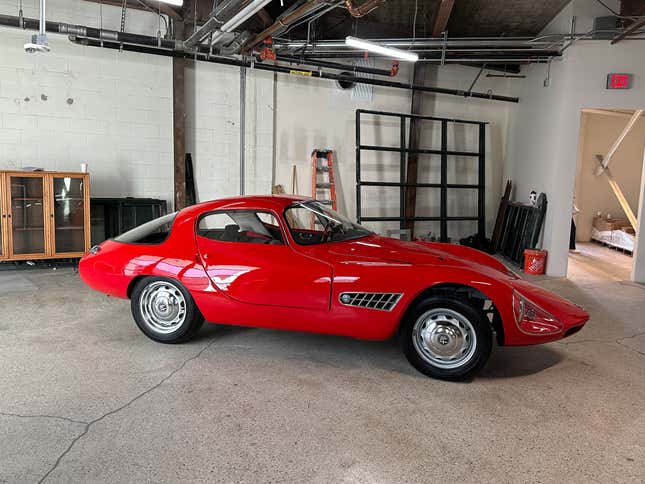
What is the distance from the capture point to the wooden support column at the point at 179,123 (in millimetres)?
7469

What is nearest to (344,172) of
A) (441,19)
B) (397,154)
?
(397,154)

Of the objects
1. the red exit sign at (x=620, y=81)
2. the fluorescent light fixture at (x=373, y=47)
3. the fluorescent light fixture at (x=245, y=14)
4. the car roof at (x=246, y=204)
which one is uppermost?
the fluorescent light fixture at (x=245, y=14)

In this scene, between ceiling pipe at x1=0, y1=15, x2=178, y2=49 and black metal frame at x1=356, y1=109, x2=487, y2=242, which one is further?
black metal frame at x1=356, y1=109, x2=487, y2=242

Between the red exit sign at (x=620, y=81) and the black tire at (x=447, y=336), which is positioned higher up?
the red exit sign at (x=620, y=81)

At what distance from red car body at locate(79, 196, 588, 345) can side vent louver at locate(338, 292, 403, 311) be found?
25 millimetres

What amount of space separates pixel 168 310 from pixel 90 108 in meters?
4.77

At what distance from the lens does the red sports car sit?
3227mm

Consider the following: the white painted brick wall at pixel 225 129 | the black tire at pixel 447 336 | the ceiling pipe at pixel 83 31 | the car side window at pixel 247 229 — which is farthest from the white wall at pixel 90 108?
the black tire at pixel 447 336

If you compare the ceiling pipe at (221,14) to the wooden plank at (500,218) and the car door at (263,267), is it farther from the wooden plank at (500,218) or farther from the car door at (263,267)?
the wooden plank at (500,218)

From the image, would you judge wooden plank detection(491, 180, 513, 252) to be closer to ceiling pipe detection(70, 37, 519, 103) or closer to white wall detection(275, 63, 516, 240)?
white wall detection(275, 63, 516, 240)

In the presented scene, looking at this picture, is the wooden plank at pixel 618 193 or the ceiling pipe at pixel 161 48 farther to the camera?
the wooden plank at pixel 618 193

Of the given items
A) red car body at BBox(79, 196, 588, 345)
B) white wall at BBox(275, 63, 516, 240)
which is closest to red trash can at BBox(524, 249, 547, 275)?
white wall at BBox(275, 63, 516, 240)

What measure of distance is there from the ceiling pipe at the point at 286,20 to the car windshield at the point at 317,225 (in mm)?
2341

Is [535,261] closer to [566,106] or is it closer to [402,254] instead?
[566,106]
